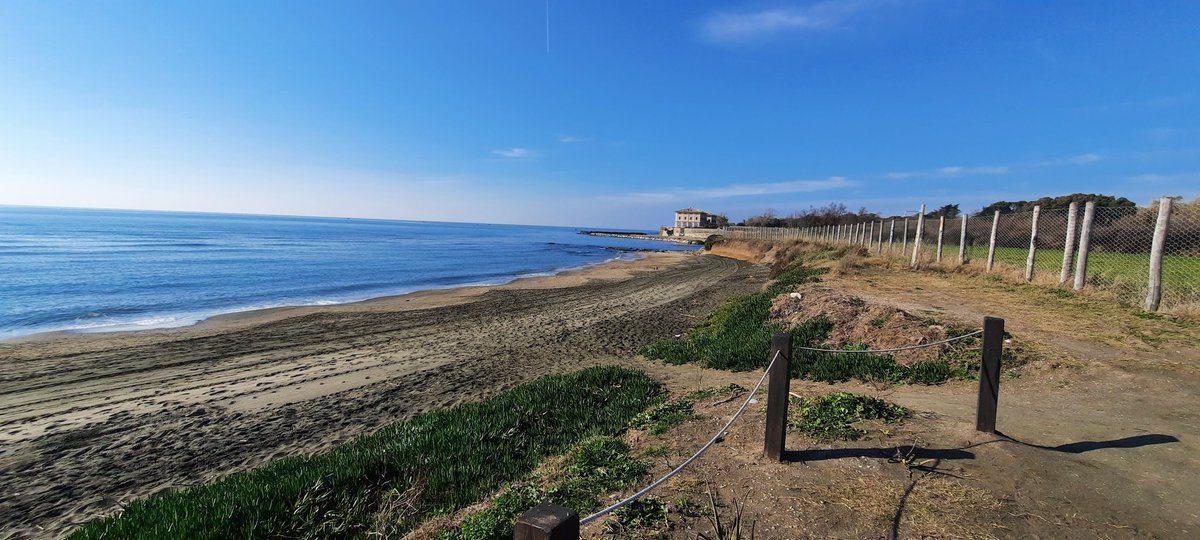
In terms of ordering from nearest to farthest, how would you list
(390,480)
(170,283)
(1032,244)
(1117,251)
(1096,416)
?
(390,480) → (1096,416) → (1032,244) → (1117,251) → (170,283)

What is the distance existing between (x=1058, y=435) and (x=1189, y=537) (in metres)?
1.63

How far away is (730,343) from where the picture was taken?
30.8 feet

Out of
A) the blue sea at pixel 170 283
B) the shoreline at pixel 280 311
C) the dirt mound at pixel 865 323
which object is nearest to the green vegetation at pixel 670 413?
the dirt mound at pixel 865 323

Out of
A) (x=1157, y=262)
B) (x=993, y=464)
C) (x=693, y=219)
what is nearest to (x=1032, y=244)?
(x=1157, y=262)

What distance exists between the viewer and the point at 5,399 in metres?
8.15

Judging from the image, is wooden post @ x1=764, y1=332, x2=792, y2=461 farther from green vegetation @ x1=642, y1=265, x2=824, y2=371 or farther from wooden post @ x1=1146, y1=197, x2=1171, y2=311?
wooden post @ x1=1146, y1=197, x2=1171, y2=311

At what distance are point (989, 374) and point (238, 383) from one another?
11470mm

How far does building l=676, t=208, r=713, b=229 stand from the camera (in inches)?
5652

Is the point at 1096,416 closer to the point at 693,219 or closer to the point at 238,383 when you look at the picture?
the point at 238,383

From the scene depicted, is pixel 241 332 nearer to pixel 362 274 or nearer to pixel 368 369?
pixel 368 369

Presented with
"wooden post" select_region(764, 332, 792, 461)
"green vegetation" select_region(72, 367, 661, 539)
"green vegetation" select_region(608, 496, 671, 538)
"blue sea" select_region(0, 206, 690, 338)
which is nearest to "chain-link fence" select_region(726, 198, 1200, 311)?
"wooden post" select_region(764, 332, 792, 461)

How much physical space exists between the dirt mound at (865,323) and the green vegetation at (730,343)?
0.58 m

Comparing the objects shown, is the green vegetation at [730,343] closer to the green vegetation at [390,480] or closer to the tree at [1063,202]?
the green vegetation at [390,480]

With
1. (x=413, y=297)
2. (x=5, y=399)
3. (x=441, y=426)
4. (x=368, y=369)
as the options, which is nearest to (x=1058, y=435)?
(x=441, y=426)
